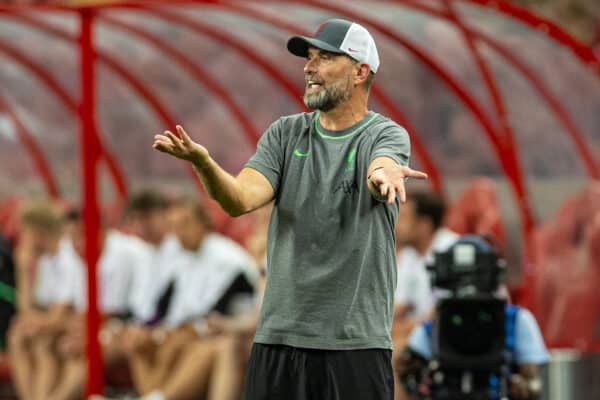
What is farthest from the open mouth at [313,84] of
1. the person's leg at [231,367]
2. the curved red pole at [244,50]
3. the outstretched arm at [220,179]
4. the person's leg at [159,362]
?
the curved red pole at [244,50]

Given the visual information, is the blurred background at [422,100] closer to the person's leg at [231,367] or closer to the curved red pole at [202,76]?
the curved red pole at [202,76]

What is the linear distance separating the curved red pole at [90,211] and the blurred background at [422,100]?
2.6 inches

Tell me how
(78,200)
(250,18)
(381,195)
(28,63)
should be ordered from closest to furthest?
(381,195) → (250,18) → (28,63) → (78,200)

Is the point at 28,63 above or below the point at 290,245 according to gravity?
above

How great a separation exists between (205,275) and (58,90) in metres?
2.47

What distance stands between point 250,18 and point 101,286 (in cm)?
202

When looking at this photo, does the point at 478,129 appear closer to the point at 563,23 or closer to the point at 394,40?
the point at 394,40

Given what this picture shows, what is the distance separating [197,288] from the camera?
9688 millimetres

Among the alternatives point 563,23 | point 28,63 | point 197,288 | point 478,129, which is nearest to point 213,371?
point 197,288

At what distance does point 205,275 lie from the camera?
31.8ft

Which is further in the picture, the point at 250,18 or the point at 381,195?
the point at 250,18

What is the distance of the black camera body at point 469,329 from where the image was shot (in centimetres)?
689

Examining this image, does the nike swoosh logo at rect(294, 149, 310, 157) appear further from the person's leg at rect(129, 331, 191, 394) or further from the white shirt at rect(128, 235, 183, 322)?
the white shirt at rect(128, 235, 183, 322)

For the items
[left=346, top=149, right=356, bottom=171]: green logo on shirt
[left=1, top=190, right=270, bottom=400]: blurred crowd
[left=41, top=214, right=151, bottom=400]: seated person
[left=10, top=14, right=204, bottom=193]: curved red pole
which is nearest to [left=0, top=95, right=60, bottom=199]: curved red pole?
[left=1, top=190, right=270, bottom=400]: blurred crowd
